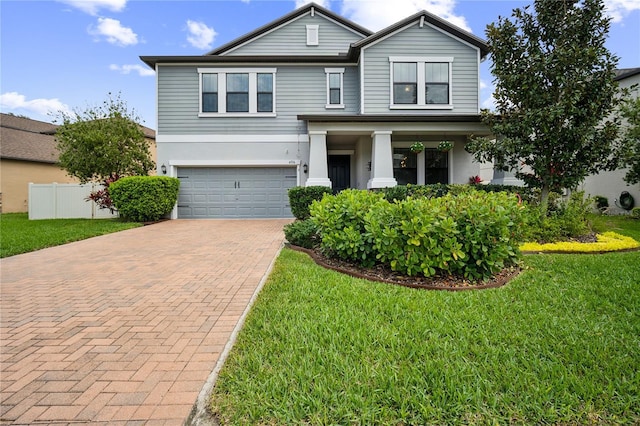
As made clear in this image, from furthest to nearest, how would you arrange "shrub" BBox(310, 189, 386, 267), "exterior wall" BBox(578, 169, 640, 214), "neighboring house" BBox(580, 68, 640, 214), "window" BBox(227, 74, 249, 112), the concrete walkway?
"exterior wall" BBox(578, 169, 640, 214), "neighboring house" BBox(580, 68, 640, 214), "window" BBox(227, 74, 249, 112), "shrub" BBox(310, 189, 386, 267), the concrete walkway

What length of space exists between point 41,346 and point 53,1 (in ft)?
38.8

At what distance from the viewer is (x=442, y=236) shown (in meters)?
4.30

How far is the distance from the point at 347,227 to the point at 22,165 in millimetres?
22797

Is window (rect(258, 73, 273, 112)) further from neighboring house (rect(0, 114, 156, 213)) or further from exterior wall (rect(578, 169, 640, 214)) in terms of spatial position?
exterior wall (rect(578, 169, 640, 214))

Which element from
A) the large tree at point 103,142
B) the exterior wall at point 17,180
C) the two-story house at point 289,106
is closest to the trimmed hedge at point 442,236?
the two-story house at point 289,106

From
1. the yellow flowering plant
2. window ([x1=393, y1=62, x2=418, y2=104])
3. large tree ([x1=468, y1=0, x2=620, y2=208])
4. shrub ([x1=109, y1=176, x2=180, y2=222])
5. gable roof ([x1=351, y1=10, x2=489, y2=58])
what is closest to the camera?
the yellow flowering plant

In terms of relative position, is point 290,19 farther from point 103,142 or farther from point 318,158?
point 103,142

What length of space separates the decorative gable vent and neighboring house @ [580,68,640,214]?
13239 mm

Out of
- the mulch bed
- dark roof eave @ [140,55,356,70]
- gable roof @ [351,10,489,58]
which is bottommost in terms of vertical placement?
the mulch bed

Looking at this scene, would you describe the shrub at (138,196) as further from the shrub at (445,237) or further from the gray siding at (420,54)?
the shrub at (445,237)

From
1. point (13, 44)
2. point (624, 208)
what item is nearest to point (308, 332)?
point (13, 44)

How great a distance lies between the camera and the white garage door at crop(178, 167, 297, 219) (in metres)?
13.6

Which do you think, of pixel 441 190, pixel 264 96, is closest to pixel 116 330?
pixel 441 190

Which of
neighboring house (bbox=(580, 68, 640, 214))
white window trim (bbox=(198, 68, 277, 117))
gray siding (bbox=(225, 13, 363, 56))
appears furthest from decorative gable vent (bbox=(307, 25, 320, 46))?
neighboring house (bbox=(580, 68, 640, 214))
